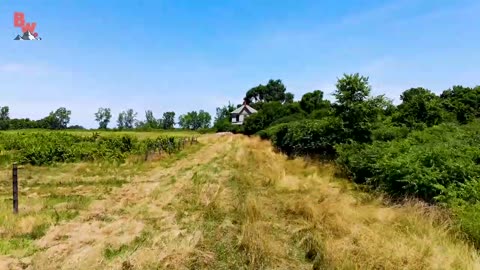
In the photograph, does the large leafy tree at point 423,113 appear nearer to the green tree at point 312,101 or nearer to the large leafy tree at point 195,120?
the green tree at point 312,101

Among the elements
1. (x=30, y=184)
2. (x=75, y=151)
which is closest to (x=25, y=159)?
(x=75, y=151)

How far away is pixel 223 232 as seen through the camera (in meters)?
7.37

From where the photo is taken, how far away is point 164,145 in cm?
3042

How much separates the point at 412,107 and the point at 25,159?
2097cm

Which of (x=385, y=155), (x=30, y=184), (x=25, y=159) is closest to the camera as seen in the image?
(x=385, y=155)

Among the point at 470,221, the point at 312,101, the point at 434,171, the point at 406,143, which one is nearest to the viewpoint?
the point at 470,221

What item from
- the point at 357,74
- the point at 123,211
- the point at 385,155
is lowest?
the point at 123,211

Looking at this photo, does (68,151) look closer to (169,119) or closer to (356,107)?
(356,107)

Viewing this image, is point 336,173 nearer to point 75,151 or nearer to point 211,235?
point 211,235

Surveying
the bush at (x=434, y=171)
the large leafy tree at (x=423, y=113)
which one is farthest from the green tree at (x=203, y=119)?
the bush at (x=434, y=171)

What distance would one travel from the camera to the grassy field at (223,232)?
18.9 ft

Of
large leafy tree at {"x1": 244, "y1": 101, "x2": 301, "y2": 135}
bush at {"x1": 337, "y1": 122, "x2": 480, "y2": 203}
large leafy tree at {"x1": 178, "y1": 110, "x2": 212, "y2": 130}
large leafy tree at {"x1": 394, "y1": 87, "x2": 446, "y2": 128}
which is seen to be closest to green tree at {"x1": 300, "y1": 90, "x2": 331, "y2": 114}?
large leafy tree at {"x1": 244, "y1": 101, "x2": 301, "y2": 135}

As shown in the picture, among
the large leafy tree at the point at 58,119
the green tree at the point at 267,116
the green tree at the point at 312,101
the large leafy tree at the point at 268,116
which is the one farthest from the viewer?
the large leafy tree at the point at 58,119

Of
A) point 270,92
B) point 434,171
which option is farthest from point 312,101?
point 270,92
